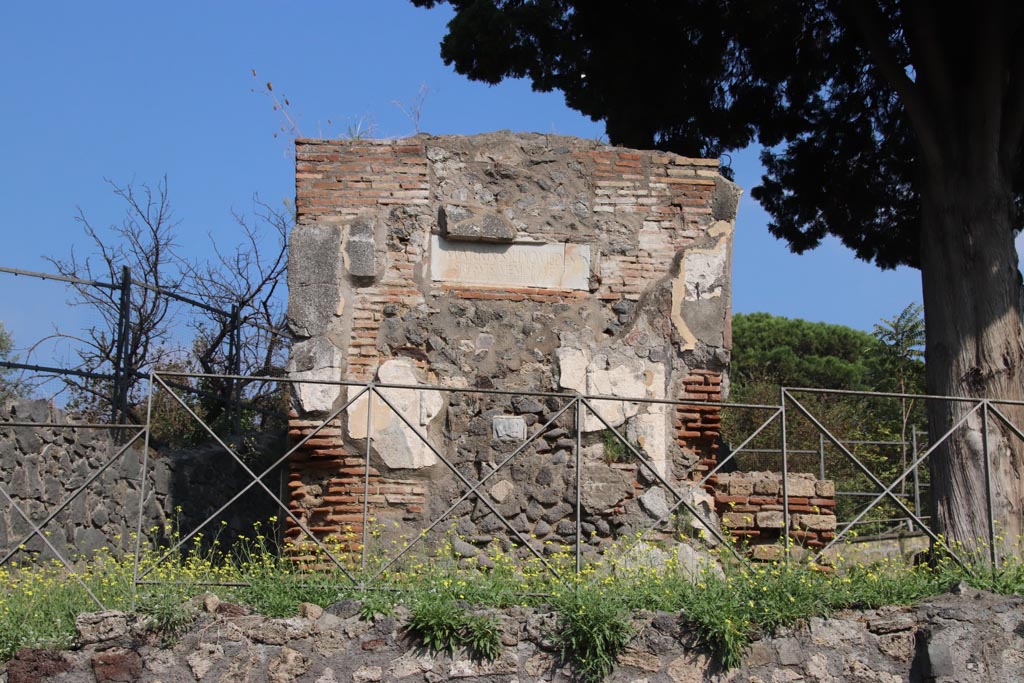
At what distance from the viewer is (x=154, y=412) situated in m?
12.0

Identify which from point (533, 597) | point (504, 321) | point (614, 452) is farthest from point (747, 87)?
point (533, 597)

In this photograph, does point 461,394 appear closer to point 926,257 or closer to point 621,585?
point 621,585

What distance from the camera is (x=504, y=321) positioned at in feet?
29.2

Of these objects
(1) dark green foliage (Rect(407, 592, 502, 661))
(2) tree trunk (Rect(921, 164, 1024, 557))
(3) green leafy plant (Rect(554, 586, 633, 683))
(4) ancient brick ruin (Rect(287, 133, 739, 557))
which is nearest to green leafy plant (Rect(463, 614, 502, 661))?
(1) dark green foliage (Rect(407, 592, 502, 661))

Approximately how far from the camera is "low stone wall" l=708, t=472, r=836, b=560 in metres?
8.37

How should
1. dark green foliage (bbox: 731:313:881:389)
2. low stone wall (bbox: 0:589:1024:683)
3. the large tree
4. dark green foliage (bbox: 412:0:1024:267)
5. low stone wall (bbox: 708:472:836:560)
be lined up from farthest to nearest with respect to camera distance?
dark green foliage (bbox: 731:313:881:389) < dark green foliage (bbox: 412:0:1024:267) < the large tree < low stone wall (bbox: 708:472:836:560) < low stone wall (bbox: 0:589:1024:683)

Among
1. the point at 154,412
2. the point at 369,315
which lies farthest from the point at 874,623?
the point at 154,412

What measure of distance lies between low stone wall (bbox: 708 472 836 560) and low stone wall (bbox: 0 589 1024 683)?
183 cm

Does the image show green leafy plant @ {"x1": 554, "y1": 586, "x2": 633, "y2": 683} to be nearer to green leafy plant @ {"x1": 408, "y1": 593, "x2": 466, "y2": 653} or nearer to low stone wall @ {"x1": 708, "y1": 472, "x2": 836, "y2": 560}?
green leafy plant @ {"x1": 408, "y1": 593, "x2": 466, "y2": 653}

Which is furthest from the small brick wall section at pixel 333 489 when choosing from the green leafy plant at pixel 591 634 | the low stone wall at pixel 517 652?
the green leafy plant at pixel 591 634

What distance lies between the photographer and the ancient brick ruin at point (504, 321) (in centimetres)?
853

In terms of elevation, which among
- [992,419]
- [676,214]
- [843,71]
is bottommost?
[992,419]

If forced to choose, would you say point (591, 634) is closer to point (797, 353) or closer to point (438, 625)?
point (438, 625)

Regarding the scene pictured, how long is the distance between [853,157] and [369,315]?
565cm
